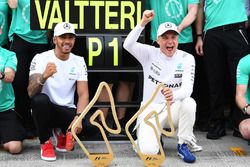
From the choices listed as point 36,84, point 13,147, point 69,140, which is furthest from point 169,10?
point 13,147

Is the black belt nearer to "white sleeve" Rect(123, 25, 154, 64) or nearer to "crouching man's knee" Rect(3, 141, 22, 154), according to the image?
"white sleeve" Rect(123, 25, 154, 64)

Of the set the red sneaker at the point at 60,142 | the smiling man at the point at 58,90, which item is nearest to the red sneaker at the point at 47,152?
the smiling man at the point at 58,90

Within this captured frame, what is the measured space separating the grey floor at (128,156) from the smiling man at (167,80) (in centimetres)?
14

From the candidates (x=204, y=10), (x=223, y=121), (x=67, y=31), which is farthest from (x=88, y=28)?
(x=223, y=121)

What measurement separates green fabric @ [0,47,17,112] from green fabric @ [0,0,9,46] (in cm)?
42

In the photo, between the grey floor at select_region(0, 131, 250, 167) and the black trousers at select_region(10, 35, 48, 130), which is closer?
the grey floor at select_region(0, 131, 250, 167)

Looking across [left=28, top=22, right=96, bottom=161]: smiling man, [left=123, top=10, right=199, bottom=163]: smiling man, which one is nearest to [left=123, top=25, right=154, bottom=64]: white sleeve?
[left=123, top=10, right=199, bottom=163]: smiling man

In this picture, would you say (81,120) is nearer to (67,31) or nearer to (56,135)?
(56,135)

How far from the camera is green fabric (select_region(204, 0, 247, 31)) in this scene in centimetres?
582

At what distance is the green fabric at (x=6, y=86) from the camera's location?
211 inches

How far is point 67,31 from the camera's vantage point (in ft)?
17.1

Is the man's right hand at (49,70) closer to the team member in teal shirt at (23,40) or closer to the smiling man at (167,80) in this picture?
A: the smiling man at (167,80)

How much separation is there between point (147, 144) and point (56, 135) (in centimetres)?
93

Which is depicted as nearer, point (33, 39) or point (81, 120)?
point (81, 120)
